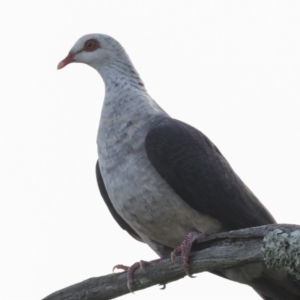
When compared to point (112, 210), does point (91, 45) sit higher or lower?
higher

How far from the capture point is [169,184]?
6.52 metres

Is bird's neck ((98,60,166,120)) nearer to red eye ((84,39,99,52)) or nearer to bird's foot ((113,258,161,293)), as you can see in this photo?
red eye ((84,39,99,52))

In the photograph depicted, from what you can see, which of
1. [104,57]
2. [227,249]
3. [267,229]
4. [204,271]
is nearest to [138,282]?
[204,271]

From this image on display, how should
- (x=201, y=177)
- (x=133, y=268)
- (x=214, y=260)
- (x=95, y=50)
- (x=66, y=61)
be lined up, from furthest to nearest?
1. (x=66, y=61)
2. (x=95, y=50)
3. (x=201, y=177)
4. (x=133, y=268)
5. (x=214, y=260)

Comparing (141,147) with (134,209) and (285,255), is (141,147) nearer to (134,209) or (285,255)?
(134,209)

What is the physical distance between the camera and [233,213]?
6492 millimetres

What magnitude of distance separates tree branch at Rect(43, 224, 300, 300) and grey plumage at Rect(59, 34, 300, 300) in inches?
25.4

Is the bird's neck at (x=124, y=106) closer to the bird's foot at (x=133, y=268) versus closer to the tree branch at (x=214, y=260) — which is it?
the bird's foot at (x=133, y=268)

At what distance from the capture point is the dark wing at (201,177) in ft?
21.2

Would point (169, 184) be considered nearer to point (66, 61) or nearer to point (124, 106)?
point (124, 106)

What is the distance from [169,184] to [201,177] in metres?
0.28

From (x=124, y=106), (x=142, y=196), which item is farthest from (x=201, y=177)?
(x=124, y=106)

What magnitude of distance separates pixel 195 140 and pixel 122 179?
2.42 ft

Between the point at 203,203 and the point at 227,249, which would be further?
the point at 203,203
